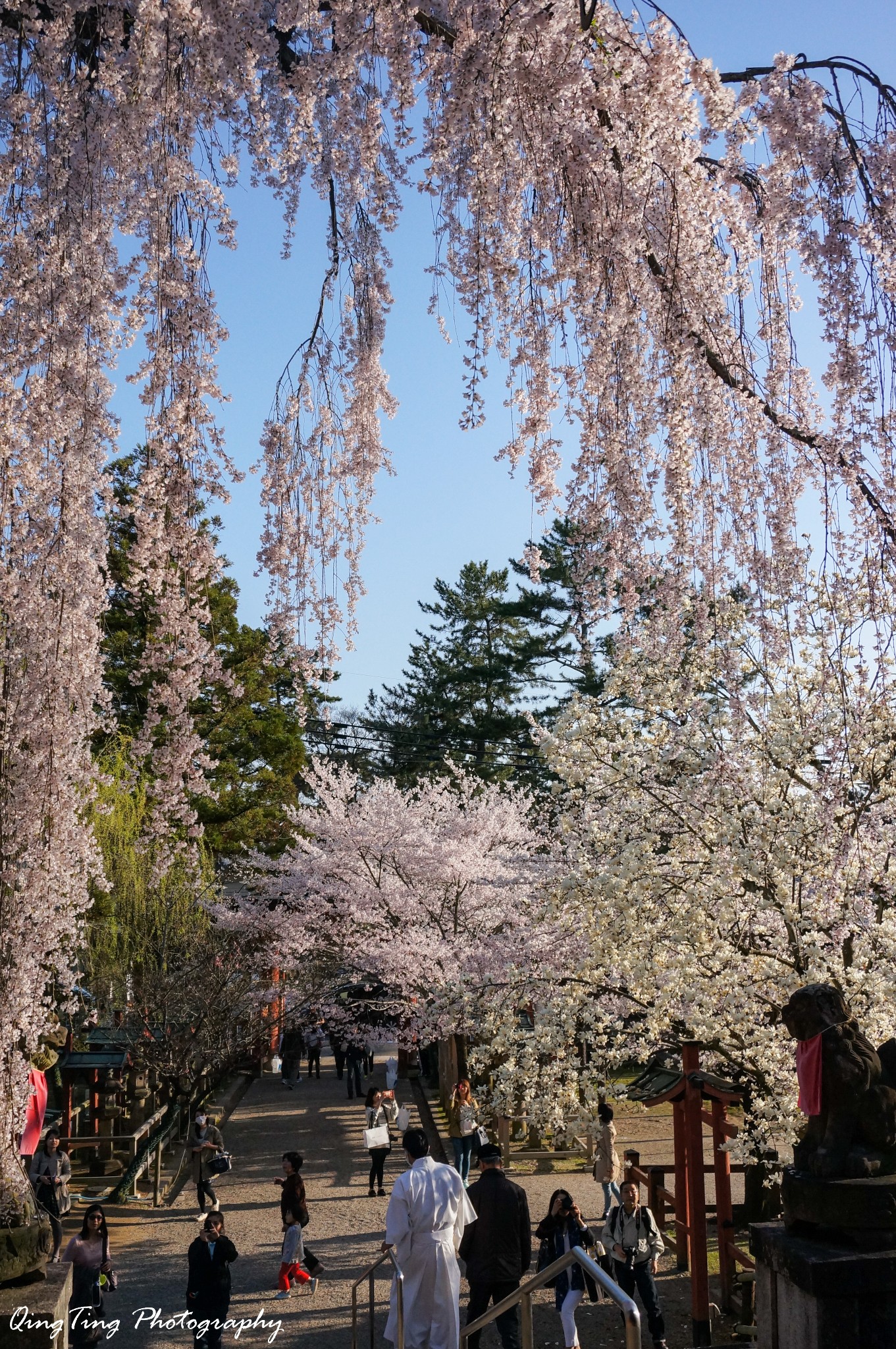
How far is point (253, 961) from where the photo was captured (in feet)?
58.7

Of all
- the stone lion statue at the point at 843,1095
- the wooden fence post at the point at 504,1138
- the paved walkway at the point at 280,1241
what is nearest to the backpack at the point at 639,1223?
the paved walkway at the point at 280,1241

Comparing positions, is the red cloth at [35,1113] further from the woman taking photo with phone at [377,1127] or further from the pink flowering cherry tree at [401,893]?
the pink flowering cherry tree at [401,893]

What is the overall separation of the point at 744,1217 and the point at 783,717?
469 cm

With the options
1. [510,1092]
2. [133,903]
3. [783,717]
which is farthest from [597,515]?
[133,903]

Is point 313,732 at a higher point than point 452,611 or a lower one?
lower

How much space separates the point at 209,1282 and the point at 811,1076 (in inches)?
168

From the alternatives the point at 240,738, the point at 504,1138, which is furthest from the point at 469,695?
the point at 504,1138

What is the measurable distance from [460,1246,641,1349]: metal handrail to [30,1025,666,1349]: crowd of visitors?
581mm

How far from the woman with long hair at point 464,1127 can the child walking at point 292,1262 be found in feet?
7.79

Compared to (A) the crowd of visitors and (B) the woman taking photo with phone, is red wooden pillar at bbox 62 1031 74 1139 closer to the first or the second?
(B) the woman taking photo with phone

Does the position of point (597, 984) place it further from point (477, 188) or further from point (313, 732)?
point (313, 732)

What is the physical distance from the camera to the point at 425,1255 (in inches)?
241

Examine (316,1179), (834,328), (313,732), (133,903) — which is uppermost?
(313,732)

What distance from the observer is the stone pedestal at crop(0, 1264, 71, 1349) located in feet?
14.1
